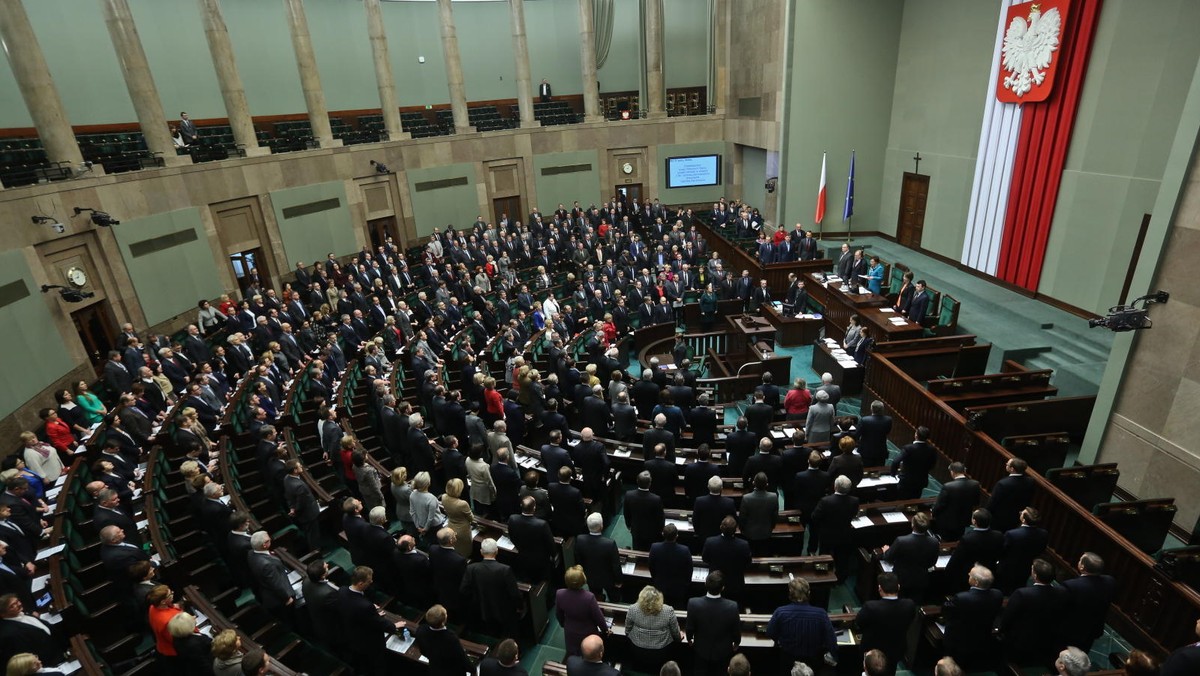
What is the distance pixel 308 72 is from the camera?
16422mm

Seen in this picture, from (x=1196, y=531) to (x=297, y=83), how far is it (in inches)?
985

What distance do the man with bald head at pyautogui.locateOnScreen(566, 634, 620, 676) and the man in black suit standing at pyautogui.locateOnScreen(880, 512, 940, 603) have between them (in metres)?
2.76

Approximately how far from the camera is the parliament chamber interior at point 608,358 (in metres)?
4.95

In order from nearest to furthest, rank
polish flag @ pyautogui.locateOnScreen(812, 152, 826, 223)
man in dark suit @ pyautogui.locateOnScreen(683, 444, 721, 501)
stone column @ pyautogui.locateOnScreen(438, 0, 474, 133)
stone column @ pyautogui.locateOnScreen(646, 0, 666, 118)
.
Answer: man in dark suit @ pyautogui.locateOnScreen(683, 444, 721, 501) → polish flag @ pyautogui.locateOnScreen(812, 152, 826, 223) → stone column @ pyautogui.locateOnScreen(438, 0, 474, 133) → stone column @ pyautogui.locateOnScreen(646, 0, 666, 118)

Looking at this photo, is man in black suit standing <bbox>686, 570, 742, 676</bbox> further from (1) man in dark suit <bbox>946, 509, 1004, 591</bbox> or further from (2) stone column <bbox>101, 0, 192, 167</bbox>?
(2) stone column <bbox>101, 0, 192, 167</bbox>

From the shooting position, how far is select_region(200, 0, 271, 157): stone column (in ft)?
46.5

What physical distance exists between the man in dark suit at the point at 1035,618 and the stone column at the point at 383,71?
1914 cm

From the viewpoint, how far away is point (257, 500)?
7562 mm

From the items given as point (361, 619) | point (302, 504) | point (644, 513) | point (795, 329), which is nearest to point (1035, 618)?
point (644, 513)

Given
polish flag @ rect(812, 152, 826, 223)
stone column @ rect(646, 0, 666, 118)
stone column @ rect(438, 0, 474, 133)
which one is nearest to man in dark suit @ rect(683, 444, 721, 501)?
polish flag @ rect(812, 152, 826, 223)

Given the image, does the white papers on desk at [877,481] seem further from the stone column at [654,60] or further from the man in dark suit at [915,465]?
the stone column at [654,60]

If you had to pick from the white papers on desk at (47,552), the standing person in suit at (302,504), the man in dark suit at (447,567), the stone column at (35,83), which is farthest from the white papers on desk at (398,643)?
the stone column at (35,83)

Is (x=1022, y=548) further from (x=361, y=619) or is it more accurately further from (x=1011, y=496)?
(x=361, y=619)

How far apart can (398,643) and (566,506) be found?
1.97 meters
